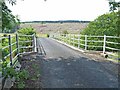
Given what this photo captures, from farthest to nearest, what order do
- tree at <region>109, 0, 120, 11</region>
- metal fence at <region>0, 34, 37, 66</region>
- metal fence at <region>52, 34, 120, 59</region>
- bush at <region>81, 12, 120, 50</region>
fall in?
bush at <region>81, 12, 120, 50</region>
metal fence at <region>52, 34, 120, 59</region>
tree at <region>109, 0, 120, 11</region>
metal fence at <region>0, 34, 37, 66</region>

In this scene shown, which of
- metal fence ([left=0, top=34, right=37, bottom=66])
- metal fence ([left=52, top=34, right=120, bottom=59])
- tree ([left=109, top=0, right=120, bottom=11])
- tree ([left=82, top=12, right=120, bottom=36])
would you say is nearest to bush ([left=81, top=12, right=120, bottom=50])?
tree ([left=82, top=12, right=120, bottom=36])

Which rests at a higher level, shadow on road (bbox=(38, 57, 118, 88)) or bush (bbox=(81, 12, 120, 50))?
bush (bbox=(81, 12, 120, 50))

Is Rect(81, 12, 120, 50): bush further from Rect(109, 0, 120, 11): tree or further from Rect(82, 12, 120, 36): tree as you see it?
Rect(109, 0, 120, 11): tree

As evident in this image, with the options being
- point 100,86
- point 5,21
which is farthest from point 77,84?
point 5,21

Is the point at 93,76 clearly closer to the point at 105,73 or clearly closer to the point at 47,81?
the point at 105,73

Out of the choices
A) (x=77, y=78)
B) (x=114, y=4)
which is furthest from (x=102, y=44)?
(x=77, y=78)

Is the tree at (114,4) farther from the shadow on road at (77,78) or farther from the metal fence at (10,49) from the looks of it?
the metal fence at (10,49)

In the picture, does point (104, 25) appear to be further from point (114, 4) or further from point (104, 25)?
point (114, 4)

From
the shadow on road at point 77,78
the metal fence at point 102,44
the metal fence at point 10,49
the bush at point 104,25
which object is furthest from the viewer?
the bush at point 104,25

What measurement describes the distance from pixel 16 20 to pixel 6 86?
398 centimetres

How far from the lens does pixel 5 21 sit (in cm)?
832

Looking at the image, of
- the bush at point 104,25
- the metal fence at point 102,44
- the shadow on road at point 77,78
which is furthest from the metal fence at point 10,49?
the bush at point 104,25

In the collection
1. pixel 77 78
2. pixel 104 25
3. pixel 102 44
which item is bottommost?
pixel 77 78

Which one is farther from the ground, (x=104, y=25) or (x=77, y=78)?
(x=104, y=25)
